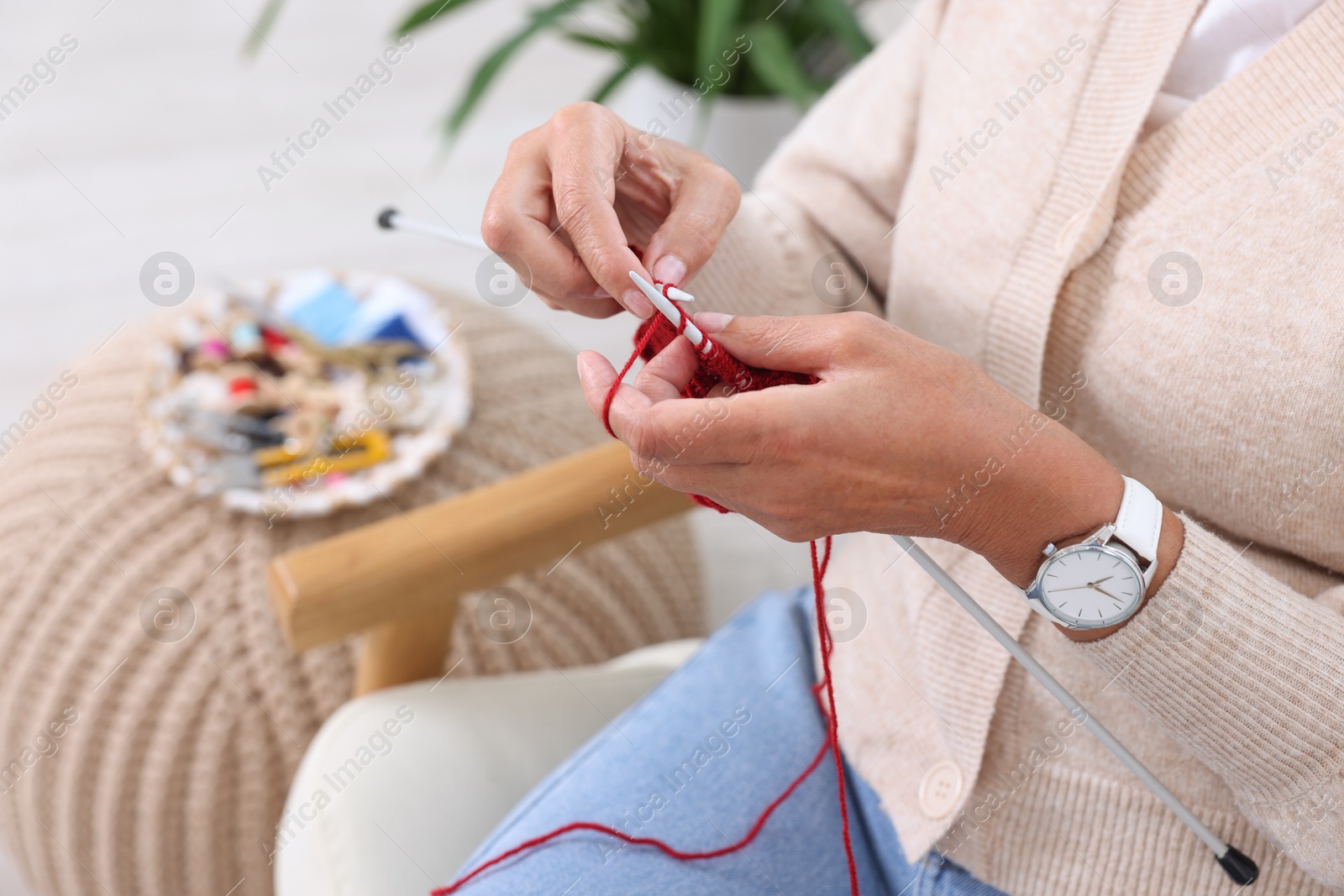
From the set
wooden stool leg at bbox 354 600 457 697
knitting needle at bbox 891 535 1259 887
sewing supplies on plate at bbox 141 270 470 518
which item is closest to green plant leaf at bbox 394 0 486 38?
sewing supplies on plate at bbox 141 270 470 518

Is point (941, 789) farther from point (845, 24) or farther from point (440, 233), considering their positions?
point (845, 24)

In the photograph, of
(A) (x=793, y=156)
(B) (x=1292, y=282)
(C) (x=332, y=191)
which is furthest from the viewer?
(C) (x=332, y=191)

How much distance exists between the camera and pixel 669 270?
653 mm

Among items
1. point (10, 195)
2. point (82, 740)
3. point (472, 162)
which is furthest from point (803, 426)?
point (10, 195)

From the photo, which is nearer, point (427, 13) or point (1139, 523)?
point (1139, 523)

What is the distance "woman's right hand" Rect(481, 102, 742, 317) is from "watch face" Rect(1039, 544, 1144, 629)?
0.28 m

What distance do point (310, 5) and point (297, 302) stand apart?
6.39 feet

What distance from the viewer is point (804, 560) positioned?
1.66 meters

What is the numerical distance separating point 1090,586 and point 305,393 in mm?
867

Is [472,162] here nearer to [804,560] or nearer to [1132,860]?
[804,560]

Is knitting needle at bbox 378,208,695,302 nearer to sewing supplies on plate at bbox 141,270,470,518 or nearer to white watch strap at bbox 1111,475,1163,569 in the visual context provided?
white watch strap at bbox 1111,475,1163,569

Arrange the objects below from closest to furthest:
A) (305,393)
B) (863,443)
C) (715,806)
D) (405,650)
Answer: (863,443) < (715,806) < (405,650) < (305,393)

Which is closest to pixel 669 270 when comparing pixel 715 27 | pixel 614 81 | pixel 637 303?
pixel 637 303

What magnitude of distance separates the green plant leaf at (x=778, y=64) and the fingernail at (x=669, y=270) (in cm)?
92
